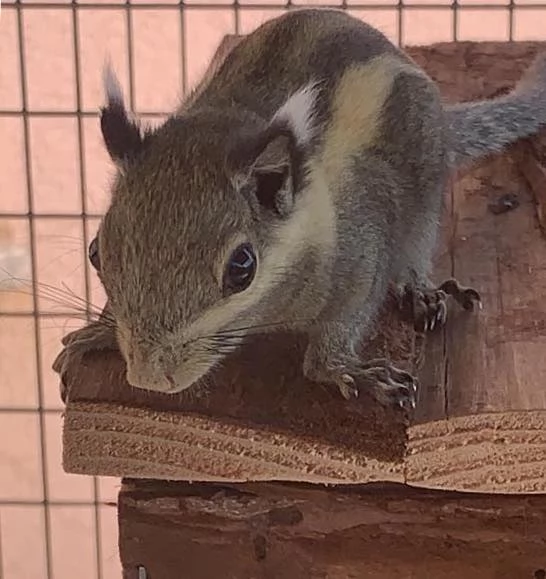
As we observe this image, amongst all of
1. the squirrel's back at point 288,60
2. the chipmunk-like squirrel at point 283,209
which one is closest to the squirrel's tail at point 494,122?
the chipmunk-like squirrel at point 283,209

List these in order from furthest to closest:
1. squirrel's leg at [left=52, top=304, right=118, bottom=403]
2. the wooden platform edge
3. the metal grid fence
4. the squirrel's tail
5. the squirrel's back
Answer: the metal grid fence < the squirrel's tail < the squirrel's back < squirrel's leg at [left=52, top=304, right=118, bottom=403] < the wooden platform edge

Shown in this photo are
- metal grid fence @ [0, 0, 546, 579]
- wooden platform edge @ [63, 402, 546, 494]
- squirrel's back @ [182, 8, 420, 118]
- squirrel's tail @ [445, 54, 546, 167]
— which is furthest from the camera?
metal grid fence @ [0, 0, 546, 579]

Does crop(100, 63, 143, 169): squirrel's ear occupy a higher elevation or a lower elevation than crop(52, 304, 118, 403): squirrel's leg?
higher

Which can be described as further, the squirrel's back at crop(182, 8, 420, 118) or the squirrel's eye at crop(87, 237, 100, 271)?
the squirrel's back at crop(182, 8, 420, 118)

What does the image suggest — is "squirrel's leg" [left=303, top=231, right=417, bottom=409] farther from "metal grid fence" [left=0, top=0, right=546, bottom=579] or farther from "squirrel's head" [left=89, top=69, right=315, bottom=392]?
"metal grid fence" [left=0, top=0, right=546, bottom=579]

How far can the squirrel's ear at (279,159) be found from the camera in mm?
865

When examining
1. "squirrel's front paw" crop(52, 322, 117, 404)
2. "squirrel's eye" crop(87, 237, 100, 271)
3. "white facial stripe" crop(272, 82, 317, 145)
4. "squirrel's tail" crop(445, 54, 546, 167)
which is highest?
"squirrel's tail" crop(445, 54, 546, 167)

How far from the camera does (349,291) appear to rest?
3.18 ft

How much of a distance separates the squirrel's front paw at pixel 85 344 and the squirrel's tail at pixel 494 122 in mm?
409

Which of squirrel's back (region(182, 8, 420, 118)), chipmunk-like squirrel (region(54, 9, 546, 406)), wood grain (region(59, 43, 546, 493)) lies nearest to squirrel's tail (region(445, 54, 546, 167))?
chipmunk-like squirrel (region(54, 9, 546, 406))

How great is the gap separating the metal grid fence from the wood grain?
79 centimetres

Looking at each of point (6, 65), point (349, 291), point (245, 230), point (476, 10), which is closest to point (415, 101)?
point (349, 291)

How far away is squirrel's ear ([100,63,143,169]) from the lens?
0.89m

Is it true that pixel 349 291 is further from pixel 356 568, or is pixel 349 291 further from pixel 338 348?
pixel 356 568
